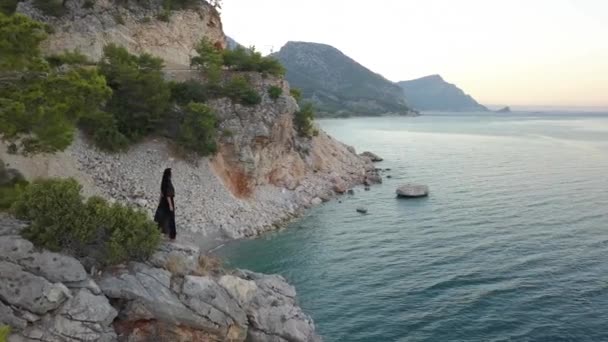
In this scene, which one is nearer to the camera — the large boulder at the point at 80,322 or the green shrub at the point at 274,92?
the large boulder at the point at 80,322

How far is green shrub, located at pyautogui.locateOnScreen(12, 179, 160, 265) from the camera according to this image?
1720 centimetres

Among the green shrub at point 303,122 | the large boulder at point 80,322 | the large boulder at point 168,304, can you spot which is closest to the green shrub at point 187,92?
the green shrub at point 303,122

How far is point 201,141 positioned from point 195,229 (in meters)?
9.79

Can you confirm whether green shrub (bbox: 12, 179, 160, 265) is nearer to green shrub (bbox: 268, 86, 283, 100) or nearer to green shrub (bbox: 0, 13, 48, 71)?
green shrub (bbox: 0, 13, 48, 71)

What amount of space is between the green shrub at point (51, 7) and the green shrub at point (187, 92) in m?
15.2

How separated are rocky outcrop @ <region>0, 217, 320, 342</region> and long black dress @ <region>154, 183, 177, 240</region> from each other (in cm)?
210

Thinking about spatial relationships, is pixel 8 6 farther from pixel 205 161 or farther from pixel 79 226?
pixel 79 226

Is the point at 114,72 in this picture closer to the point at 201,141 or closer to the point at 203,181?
the point at 201,141

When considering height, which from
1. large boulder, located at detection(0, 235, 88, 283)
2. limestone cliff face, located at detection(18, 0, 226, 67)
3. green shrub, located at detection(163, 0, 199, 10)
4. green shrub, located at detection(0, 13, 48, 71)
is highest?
green shrub, located at detection(163, 0, 199, 10)

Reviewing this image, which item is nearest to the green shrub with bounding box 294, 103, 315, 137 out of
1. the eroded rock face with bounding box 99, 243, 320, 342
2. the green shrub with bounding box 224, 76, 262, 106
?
the green shrub with bounding box 224, 76, 262, 106

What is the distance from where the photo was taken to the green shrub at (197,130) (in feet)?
147

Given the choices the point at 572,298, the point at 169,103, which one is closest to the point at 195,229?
the point at 169,103

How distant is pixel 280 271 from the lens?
32.8 meters

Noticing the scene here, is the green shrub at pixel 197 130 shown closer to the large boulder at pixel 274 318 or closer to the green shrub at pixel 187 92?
the green shrub at pixel 187 92
